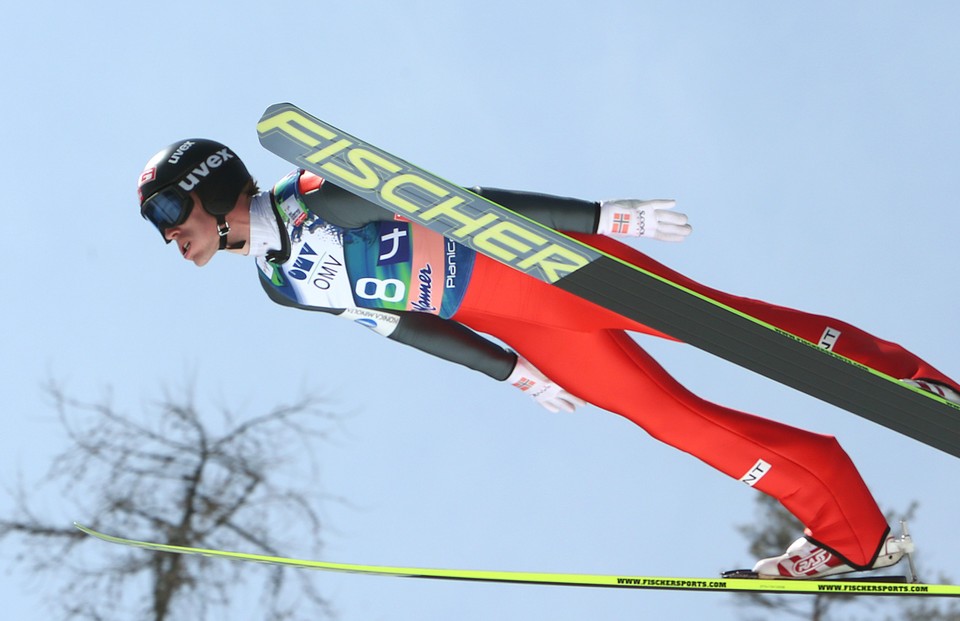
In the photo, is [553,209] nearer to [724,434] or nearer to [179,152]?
[724,434]

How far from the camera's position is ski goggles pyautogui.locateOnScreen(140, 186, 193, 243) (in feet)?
8.25

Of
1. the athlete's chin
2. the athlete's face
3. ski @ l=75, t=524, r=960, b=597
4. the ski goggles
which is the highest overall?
the ski goggles

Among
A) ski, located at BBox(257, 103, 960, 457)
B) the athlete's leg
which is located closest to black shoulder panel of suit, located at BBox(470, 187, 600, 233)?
ski, located at BBox(257, 103, 960, 457)

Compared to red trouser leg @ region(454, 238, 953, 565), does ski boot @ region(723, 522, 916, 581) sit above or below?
below

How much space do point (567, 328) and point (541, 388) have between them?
262mm

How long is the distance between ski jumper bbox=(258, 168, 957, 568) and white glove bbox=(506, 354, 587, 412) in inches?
1.0

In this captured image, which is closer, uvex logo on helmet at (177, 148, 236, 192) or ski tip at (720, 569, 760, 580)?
uvex logo on helmet at (177, 148, 236, 192)

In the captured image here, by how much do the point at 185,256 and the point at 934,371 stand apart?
219 centimetres

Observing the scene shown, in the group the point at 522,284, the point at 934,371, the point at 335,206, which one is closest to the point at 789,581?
the point at 934,371

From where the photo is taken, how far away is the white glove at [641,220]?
255 cm

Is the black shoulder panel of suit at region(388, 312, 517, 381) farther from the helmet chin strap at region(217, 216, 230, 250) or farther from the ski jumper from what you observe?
the helmet chin strap at region(217, 216, 230, 250)

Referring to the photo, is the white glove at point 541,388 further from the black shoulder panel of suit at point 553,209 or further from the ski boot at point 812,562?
the ski boot at point 812,562

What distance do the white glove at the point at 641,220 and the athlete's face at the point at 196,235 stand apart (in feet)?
3.56

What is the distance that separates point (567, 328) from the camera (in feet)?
8.98
